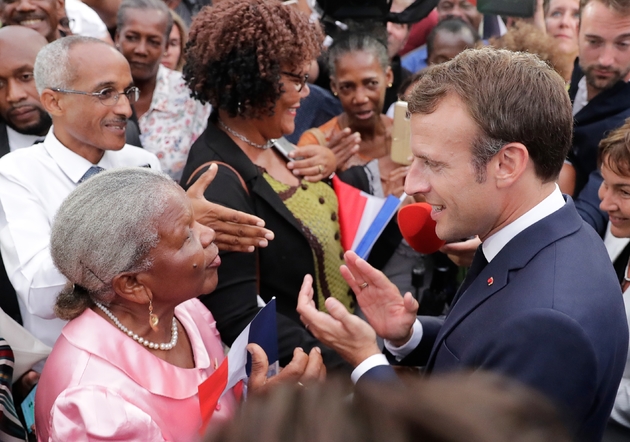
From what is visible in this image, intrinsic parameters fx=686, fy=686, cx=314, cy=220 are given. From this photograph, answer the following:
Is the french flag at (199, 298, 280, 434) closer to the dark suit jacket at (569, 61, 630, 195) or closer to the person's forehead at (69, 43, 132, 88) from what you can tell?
the person's forehead at (69, 43, 132, 88)

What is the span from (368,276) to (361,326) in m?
0.23

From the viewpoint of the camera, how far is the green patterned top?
2834 millimetres

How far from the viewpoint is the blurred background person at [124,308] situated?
1863mm

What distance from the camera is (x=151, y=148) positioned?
13.7 ft

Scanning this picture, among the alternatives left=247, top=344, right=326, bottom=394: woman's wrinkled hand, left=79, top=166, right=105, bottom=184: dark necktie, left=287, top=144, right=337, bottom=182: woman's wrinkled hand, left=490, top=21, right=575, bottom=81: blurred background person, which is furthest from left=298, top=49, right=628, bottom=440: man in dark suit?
left=490, top=21, right=575, bottom=81: blurred background person

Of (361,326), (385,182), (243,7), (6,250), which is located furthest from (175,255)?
(385,182)

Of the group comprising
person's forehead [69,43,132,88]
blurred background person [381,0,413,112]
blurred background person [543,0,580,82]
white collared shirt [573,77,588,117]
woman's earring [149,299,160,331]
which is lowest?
blurred background person [543,0,580,82]

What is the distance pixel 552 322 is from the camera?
5.43 ft

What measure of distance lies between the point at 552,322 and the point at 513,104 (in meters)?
0.60

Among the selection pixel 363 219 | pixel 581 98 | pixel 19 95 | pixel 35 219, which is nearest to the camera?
pixel 35 219

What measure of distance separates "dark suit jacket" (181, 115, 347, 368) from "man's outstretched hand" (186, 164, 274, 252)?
0.45 feet

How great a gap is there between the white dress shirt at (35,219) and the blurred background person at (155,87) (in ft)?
4.36

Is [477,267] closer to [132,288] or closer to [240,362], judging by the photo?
[240,362]

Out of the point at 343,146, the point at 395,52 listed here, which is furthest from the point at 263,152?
the point at 395,52
